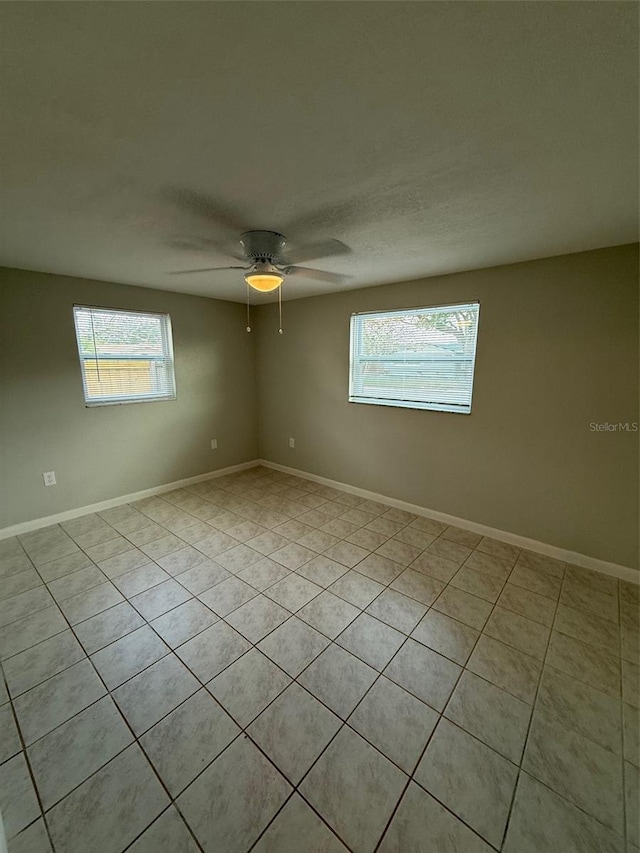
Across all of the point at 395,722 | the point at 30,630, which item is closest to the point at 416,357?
the point at 395,722

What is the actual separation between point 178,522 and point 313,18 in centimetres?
325

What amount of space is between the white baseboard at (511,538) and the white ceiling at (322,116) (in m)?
2.15

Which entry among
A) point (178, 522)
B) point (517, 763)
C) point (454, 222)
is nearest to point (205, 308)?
point (178, 522)

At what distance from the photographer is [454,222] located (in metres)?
1.74

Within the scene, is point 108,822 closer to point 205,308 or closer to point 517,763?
point 517,763

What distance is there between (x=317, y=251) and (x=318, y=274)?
1.99 feet

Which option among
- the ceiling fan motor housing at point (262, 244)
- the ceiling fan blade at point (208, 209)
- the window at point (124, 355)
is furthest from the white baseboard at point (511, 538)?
the ceiling fan blade at point (208, 209)

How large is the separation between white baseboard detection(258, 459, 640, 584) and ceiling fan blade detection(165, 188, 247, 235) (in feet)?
8.95

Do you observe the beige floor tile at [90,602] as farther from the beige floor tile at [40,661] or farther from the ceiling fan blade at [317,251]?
the ceiling fan blade at [317,251]

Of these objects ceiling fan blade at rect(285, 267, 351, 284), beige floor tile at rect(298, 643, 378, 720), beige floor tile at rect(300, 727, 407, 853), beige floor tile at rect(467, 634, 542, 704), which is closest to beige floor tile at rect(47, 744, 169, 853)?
beige floor tile at rect(300, 727, 407, 853)

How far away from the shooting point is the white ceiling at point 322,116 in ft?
2.36

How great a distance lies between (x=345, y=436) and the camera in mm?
3707

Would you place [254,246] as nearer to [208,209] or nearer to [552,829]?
[208,209]

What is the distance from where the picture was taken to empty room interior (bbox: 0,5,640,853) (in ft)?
2.85
